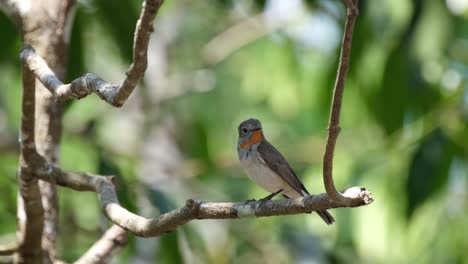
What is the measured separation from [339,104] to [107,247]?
7.08 ft

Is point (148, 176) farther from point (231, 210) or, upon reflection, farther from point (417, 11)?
point (231, 210)

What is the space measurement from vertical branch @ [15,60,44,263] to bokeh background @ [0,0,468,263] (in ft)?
3.23

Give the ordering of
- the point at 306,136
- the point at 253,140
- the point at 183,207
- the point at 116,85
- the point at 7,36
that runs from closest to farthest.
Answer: the point at 116,85 → the point at 183,207 → the point at 253,140 → the point at 7,36 → the point at 306,136

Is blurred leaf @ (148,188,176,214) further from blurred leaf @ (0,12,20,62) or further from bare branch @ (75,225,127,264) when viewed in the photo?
blurred leaf @ (0,12,20,62)

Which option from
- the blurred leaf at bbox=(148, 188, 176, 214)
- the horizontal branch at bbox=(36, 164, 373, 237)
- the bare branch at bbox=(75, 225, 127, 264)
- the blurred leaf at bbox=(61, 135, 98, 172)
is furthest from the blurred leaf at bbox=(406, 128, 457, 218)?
the blurred leaf at bbox=(61, 135, 98, 172)

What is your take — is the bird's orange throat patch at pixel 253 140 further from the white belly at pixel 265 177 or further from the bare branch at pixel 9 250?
the bare branch at pixel 9 250

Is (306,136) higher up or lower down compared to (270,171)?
higher up

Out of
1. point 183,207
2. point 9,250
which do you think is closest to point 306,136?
point 9,250

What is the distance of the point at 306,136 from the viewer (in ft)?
35.0

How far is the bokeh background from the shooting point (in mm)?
6051

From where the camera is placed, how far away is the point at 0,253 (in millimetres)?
4367

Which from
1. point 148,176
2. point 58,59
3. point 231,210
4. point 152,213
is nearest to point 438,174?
point 152,213

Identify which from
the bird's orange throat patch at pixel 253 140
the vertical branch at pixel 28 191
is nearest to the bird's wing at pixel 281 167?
the bird's orange throat patch at pixel 253 140

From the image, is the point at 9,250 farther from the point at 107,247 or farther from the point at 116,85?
the point at 116,85
